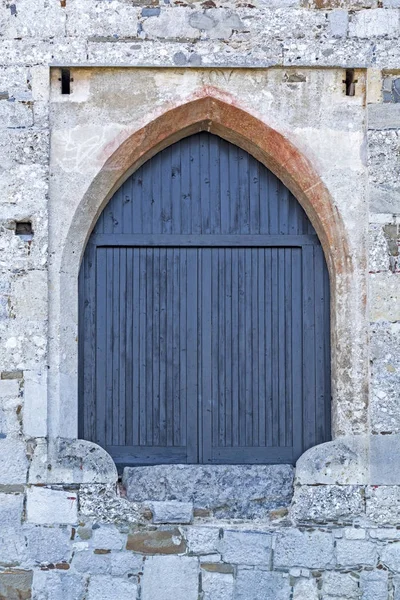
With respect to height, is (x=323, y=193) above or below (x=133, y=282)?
above

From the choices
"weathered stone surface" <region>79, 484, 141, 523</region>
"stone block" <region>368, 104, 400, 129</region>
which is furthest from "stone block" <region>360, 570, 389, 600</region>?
"stone block" <region>368, 104, 400, 129</region>

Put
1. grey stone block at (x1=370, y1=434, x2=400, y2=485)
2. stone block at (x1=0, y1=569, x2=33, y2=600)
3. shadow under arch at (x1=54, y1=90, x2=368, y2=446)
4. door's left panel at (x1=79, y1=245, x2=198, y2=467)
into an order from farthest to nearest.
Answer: door's left panel at (x1=79, y1=245, x2=198, y2=467), shadow under arch at (x1=54, y1=90, x2=368, y2=446), grey stone block at (x1=370, y1=434, x2=400, y2=485), stone block at (x1=0, y1=569, x2=33, y2=600)

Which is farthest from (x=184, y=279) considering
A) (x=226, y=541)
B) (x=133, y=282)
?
(x=226, y=541)

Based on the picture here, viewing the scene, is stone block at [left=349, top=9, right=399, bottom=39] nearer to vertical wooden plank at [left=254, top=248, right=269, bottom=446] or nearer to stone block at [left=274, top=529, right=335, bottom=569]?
vertical wooden plank at [left=254, top=248, right=269, bottom=446]

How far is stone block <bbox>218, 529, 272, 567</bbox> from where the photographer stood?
17.5ft

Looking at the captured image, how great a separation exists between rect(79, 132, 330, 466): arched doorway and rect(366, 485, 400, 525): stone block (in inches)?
20.2

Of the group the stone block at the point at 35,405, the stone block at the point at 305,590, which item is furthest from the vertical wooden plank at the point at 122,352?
the stone block at the point at 305,590

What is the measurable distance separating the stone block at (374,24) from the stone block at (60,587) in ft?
11.5

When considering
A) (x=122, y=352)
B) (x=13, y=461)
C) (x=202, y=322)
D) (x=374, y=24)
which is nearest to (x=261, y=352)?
(x=202, y=322)

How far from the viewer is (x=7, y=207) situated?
5.45m

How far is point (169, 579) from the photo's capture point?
209 inches

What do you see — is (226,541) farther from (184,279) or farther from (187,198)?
(187,198)

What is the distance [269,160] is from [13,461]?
7.65ft

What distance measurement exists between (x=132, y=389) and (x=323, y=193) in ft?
5.36
